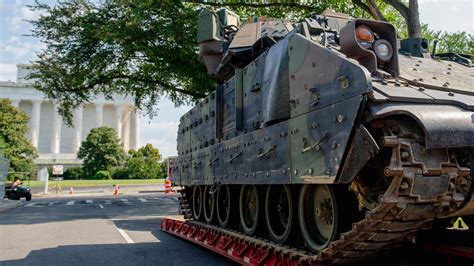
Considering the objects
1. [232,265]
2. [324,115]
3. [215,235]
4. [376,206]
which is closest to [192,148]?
[215,235]

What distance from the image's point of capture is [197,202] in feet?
35.2

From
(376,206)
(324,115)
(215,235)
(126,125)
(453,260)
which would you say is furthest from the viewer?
(126,125)

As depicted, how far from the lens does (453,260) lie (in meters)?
5.28

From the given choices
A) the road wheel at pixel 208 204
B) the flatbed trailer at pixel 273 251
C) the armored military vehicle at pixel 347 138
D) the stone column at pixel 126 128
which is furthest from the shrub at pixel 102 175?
the armored military vehicle at pixel 347 138

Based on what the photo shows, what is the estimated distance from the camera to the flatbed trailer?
201 inches

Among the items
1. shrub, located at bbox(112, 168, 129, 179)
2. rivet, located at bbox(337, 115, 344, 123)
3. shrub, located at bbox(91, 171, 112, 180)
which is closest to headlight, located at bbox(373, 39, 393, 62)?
rivet, located at bbox(337, 115, 344, 123)

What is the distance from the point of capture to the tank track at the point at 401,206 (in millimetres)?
3688

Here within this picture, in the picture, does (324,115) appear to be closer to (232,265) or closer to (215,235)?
(232,265)

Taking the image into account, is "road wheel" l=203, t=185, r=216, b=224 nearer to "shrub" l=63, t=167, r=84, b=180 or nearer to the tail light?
the tail light

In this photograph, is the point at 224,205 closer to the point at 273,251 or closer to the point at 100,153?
the point at 273,251

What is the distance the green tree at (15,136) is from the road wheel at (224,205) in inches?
1805

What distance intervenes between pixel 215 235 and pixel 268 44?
3.35 meters

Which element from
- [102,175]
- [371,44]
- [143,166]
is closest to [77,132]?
[102,175]

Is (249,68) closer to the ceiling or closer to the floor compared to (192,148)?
closer to the ceiling
